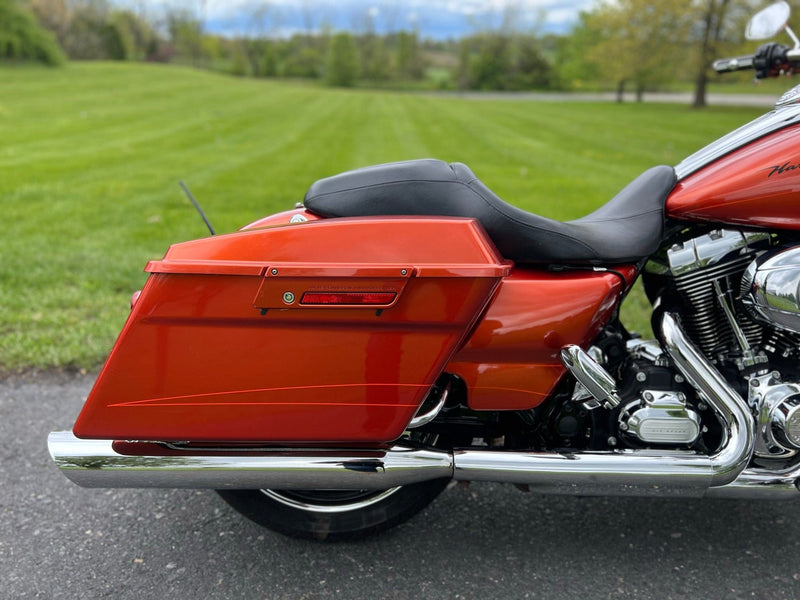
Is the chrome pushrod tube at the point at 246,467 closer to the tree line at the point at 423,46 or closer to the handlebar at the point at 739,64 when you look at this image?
the handlebar at the point at 739,64

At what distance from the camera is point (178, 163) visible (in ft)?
30.9

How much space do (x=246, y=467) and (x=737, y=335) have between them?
1.48 meters

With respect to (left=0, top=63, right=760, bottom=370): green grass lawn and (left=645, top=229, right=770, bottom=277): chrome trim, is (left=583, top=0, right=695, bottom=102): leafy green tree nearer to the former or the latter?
(left=0, top=63, right=760, bottom=370): green grass lawn

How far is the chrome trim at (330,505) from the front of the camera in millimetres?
2275

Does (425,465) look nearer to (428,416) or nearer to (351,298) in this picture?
(428,416)

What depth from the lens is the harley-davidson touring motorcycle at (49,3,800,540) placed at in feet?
5.95

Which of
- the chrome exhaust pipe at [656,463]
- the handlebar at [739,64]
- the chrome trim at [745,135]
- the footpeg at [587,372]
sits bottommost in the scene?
the chrome exhaust pipe at [656,463]

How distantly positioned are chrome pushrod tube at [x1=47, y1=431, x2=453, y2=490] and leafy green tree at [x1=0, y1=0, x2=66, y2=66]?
105 ft

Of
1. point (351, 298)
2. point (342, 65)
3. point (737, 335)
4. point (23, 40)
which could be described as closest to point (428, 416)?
point (351, 298)

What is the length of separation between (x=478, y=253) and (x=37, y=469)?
6.53ft

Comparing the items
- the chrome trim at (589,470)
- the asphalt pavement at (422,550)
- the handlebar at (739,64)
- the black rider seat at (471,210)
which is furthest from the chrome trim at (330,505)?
the handlebar at (739,64)

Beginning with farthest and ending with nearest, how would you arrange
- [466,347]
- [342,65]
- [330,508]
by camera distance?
1. [342,65]
2. [330,508]
3. [466,347]

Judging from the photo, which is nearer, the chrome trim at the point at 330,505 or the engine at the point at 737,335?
the engine at the point at 737,335

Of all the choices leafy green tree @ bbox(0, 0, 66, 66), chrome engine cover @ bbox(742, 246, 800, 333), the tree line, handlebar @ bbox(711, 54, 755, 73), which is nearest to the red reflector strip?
chrome engine cover @ bbox(742, 246, 800, 333)
